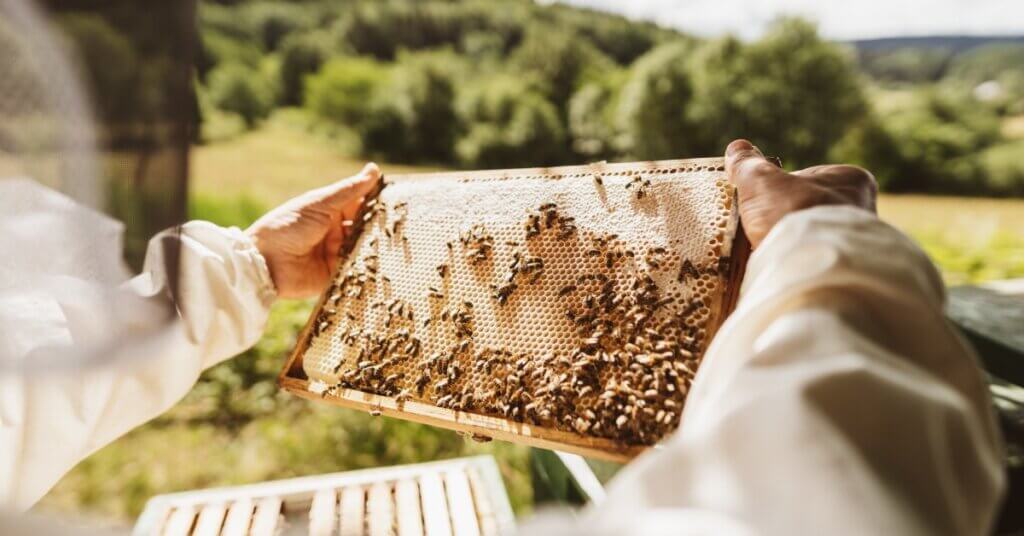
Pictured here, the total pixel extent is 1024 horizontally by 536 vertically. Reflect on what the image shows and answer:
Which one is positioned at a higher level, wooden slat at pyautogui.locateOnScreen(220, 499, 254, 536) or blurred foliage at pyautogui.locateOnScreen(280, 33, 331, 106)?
blurred foliage at pyautogui.locateOnScreen(280, 33, 331, 106)

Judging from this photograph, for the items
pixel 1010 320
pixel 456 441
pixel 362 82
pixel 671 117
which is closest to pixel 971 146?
pixel 671 117

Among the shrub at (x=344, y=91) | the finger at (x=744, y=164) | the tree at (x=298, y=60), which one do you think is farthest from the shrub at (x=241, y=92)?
the finger at (x=744, y=164)

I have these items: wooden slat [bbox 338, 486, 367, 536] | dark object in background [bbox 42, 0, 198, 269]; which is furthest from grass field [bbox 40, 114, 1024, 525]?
dark object in background [bbox 42, 0, 198, 269]

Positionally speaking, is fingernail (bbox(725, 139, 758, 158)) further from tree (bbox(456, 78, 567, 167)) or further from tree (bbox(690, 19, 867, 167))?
tree (bbox(456, 78, 567, 167))

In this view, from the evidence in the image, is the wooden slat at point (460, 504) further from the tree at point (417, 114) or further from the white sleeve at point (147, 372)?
the tree at point (417, 114)

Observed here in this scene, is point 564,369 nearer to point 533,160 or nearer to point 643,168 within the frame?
point 643,168

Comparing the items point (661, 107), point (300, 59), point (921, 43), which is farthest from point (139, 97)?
point (300, 59)
